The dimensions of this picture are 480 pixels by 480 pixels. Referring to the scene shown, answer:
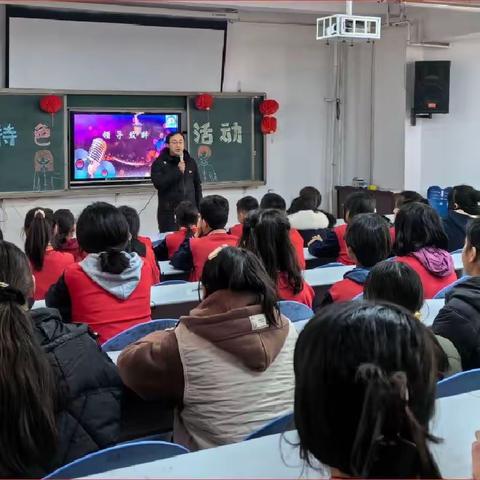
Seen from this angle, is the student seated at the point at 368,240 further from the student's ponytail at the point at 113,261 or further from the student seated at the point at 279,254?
the student's ponytail at the point at 113,261

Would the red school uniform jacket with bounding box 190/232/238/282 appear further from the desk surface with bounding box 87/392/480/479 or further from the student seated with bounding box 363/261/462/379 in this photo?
the desk surface with bounding box 87/392/480/479

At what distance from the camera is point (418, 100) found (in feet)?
25.2

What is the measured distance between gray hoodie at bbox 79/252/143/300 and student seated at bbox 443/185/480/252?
268 cm

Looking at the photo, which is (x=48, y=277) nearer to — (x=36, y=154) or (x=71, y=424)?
(x=71, y=424)

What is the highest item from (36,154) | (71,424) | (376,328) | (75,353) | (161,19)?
(161,19)

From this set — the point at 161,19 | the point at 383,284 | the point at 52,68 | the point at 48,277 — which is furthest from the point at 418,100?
the point at 383,284

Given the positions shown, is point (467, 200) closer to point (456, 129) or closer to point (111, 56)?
point (456, 129)

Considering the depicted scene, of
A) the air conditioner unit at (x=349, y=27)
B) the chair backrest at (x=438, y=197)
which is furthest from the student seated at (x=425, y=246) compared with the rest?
the chair backrest at (x=438, y=197)

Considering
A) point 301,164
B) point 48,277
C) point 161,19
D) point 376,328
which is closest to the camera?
point 376,328

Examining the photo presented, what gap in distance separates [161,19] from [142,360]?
590 centimetres

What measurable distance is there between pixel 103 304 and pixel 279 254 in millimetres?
810

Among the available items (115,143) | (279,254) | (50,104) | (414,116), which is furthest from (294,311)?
(414,116)

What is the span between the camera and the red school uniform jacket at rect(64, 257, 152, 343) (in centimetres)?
260

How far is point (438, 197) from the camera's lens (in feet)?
24.1
